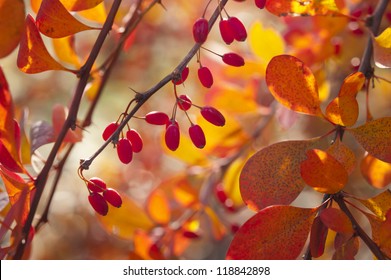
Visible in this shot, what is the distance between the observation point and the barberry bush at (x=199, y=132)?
68cm

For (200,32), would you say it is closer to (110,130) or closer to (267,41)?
(110,130)

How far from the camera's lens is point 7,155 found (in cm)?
76

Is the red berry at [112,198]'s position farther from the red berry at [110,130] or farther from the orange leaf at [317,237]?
the orange leaf at [317,237]

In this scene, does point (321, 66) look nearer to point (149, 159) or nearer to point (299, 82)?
point (299, 82)

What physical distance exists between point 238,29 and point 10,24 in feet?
0.87

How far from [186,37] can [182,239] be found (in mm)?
980

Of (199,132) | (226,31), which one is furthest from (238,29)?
(199,132)

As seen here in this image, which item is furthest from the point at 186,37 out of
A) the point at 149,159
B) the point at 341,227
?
the point at 341,227

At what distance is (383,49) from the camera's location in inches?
28.3

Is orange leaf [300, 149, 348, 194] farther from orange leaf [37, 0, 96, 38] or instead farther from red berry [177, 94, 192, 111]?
orange leaf [37, 0, 96, 38]

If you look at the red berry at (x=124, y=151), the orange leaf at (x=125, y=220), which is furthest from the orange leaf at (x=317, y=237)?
the orange leaf at (x=125, y=220)

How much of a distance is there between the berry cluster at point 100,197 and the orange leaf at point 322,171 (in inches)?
8.6

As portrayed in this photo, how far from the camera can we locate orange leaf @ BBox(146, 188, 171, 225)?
1.18m

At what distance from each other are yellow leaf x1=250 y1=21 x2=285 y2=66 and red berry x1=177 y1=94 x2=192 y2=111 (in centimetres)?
50
